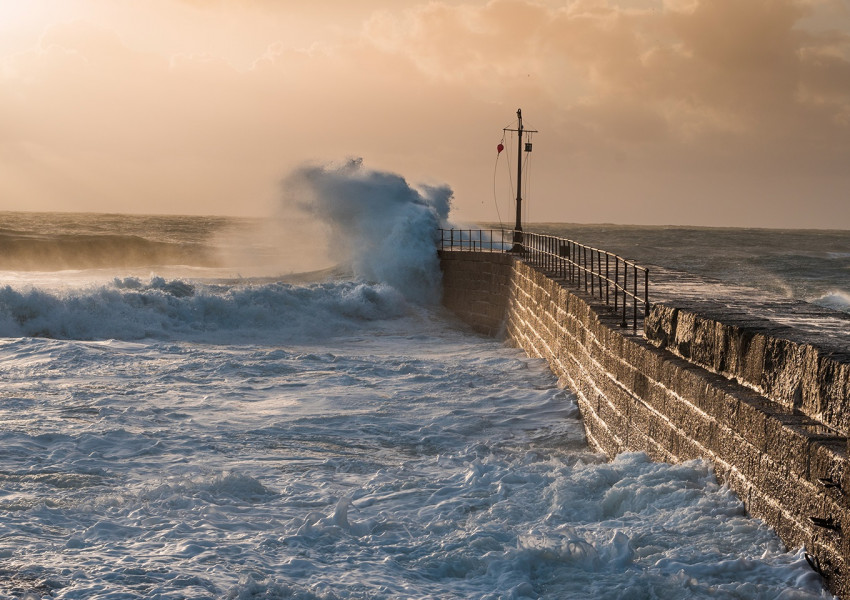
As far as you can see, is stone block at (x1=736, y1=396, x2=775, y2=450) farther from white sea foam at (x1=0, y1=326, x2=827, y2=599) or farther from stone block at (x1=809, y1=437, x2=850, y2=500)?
stone block at (x1=809, y1=437, x2=850, y2=500)

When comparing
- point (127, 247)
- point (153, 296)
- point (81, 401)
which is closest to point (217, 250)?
point (127, 247)

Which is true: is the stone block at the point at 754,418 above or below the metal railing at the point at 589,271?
below

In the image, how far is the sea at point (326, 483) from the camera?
5.04 m

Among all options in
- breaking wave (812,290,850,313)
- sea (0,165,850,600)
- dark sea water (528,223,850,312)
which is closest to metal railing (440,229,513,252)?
dark sea water (528,223,850,312)

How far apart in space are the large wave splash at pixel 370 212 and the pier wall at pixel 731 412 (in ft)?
53.0

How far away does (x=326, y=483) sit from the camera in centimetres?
746

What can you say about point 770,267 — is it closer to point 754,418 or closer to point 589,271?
point 589,271

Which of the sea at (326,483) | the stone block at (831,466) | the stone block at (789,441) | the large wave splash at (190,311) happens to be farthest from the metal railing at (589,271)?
the large wave splash at (190,311)

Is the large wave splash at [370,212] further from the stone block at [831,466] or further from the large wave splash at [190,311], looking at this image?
the stone block at [831,466]

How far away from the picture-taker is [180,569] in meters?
5.27

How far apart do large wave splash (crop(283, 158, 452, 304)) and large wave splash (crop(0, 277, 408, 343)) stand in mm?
3510

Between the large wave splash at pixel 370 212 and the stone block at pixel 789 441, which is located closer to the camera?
the stone block at pixel 789 441

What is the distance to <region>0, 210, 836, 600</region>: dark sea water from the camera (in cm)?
503

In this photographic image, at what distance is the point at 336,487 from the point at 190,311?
14203 millimetres
